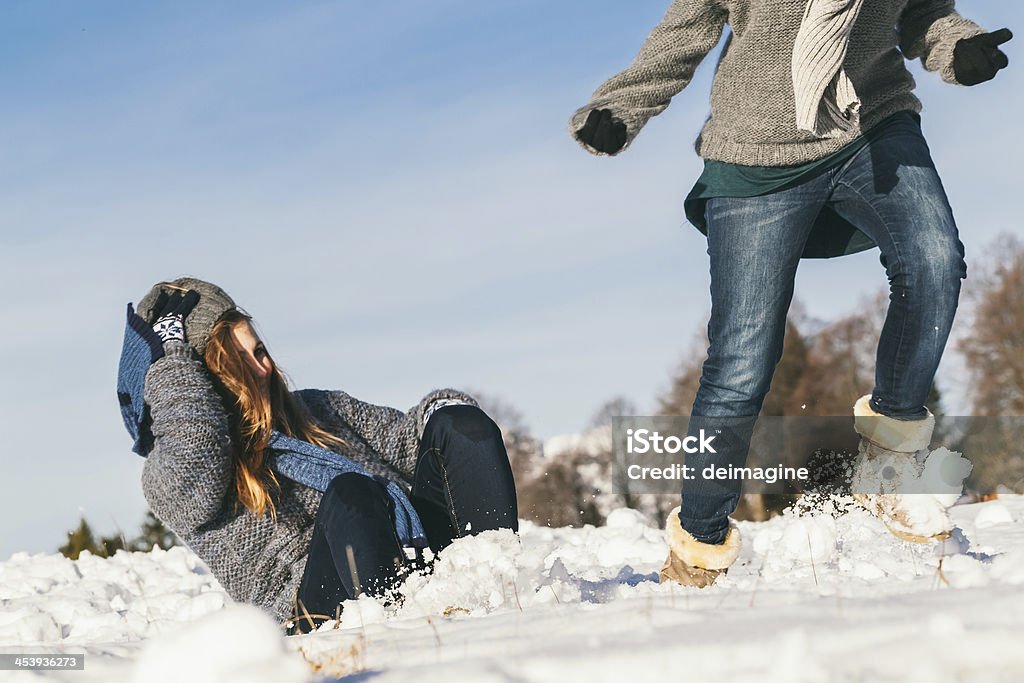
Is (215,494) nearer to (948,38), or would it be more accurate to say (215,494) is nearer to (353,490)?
(353,490)

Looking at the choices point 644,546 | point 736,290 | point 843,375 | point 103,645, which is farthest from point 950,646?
point 843,375

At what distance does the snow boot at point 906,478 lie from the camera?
10.3 feet

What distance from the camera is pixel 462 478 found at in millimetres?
3082

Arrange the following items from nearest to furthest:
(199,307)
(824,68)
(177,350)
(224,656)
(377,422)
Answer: (224,656)
(824,68)
(177,350)
(199,307)
(377,422)

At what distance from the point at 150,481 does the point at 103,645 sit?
4.43 ft

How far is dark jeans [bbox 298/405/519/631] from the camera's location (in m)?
2.82

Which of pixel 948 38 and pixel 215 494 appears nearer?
pixel 948 38

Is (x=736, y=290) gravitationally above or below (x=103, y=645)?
above

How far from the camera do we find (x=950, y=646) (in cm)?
141

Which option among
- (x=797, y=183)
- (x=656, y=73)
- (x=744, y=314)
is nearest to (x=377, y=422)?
(x=744, y=314)

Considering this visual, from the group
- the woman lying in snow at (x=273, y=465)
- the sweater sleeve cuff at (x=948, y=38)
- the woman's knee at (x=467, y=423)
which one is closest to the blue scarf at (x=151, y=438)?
the woman lying in snow at (x=273, y=465)

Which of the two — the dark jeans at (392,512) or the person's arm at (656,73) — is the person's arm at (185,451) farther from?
the person's arm at (656,73)

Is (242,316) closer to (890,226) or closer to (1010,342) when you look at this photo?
(890,226)

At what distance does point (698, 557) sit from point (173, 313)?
1916mm
